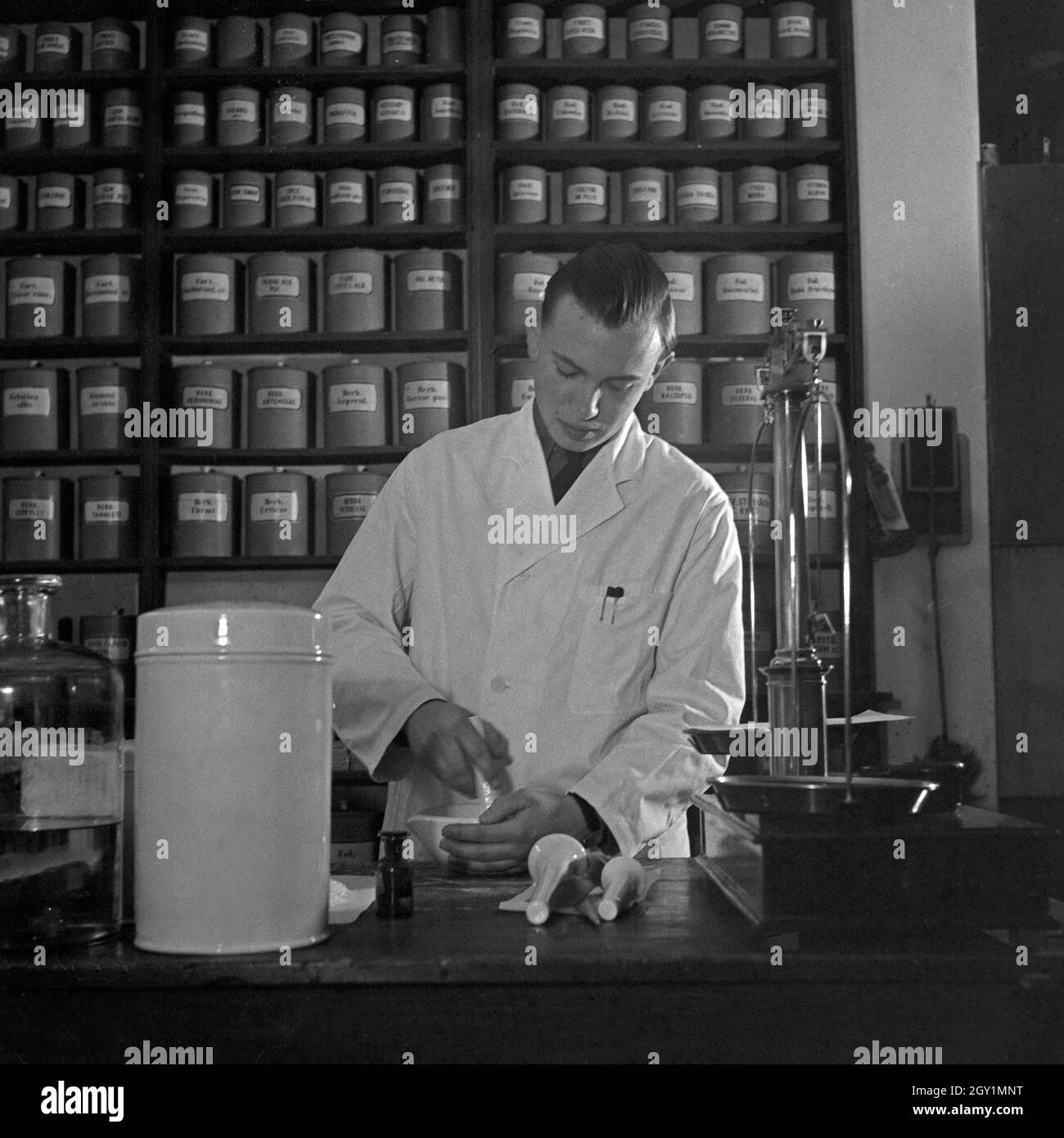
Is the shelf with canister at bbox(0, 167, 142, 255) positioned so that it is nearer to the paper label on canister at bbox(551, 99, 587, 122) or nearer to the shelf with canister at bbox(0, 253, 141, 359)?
the shelf with canister at bbox(0, 253, 141, 359)

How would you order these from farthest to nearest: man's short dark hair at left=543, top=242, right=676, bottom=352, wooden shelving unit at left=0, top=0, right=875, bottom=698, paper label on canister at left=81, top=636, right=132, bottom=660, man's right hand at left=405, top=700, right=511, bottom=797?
wooden shelving unit at left=0, top=0, right=875, bottom=698
paper label on canister at left=81, top=636, right=132, bottom=660
man's short dark hair at left=543, top=242, right=676, bottom=352
man's right hand at left=405, top=700, right=511, bottom=797

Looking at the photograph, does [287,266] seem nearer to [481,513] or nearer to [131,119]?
[131,119]

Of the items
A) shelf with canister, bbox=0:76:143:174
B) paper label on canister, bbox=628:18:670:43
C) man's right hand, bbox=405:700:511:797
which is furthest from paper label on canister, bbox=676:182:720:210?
man's right hand, bbox=405:700:511:797

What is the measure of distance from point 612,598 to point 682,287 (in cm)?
121

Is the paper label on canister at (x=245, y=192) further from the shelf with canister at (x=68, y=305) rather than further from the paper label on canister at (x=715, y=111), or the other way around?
the paper label on canister at (x=715, y=111)

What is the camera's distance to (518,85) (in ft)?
9.37

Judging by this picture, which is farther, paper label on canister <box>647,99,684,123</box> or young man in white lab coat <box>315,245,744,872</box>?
paper label on canister <box>647,99,684,123</box>

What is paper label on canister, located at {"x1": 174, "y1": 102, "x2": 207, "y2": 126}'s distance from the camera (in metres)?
2.92

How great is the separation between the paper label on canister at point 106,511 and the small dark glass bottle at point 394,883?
2.05 metres

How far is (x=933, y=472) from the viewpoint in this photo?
282 centimetres

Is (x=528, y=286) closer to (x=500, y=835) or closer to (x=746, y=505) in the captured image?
(x=746, y=505)

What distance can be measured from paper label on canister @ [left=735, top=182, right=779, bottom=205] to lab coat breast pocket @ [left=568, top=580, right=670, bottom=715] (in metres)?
1.42

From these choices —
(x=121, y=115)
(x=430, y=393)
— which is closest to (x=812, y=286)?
(x=430, y=393)
